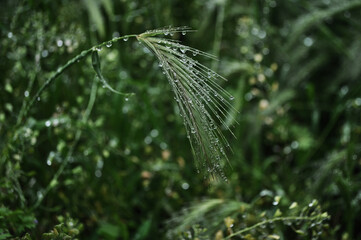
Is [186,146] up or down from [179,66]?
up

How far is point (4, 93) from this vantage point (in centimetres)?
147

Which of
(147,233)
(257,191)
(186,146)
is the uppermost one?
(186,146)

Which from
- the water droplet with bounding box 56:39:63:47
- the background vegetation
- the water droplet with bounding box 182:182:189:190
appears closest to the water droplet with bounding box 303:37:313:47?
the background vegetation

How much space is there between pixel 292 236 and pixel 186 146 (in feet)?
1.99

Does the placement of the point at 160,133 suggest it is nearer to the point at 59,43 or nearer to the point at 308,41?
the point at 59,43

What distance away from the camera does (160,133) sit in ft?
5.67

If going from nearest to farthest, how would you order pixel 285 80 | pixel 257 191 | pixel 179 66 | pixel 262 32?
pixel 179 66, pixel 257 191, pixel 262 32, pixel 285 80

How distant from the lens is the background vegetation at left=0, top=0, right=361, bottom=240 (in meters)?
1.32

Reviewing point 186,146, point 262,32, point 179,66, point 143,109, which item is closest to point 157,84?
point 143,109

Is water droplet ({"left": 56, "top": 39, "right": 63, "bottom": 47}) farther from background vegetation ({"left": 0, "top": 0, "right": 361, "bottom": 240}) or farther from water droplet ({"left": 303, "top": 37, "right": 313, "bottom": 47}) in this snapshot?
water droplet ({"left": 303, "top": 37, "right": 313, "bottom": 47})

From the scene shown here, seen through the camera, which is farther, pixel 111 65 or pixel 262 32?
pixel 262 32

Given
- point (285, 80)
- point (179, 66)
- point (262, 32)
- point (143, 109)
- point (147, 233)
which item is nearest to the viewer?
point (179, 66)

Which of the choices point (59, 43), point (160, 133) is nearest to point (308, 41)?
point (160, 133)

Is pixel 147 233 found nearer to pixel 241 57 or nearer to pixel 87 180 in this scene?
pixel 87 180
